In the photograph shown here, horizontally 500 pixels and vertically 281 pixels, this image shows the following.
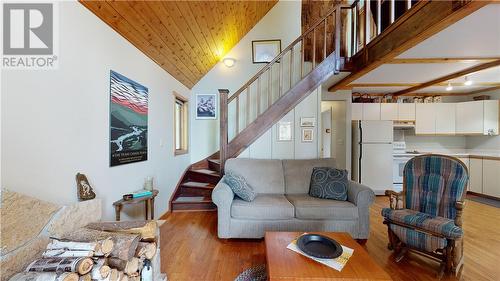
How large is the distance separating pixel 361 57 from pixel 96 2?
10.7ft

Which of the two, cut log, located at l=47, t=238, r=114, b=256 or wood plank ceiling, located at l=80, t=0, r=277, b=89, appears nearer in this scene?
cut log, located at l=47, t=238, r=114, b=256

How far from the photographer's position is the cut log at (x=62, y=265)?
1.07 meters

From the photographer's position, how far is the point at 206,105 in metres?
4.75

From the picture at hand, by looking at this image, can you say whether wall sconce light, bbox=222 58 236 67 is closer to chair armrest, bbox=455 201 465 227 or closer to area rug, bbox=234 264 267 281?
area rug, bbox=234 264 267 281

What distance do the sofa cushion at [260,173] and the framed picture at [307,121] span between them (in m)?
0.81

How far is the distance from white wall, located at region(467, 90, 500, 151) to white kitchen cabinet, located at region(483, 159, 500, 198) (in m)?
0.72

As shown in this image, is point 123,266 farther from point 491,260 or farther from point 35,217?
point 491,260

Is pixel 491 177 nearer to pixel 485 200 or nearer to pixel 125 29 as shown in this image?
pixel 485 200

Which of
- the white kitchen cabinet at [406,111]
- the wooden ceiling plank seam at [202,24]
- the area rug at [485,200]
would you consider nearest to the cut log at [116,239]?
the wooden ceiling plank seam at [202,24]

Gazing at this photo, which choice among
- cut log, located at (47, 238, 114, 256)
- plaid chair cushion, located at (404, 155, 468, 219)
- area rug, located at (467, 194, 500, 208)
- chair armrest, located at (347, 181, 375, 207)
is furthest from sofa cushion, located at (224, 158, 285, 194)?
area rug, located at (467, 194, 500, 208)

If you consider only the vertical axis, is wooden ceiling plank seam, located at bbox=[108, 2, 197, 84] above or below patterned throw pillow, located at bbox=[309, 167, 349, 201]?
above

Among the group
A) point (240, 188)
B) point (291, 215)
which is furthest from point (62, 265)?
point (291, 215)

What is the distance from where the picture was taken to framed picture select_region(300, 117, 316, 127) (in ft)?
11.5

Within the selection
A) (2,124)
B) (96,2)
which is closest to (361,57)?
(96,2)
